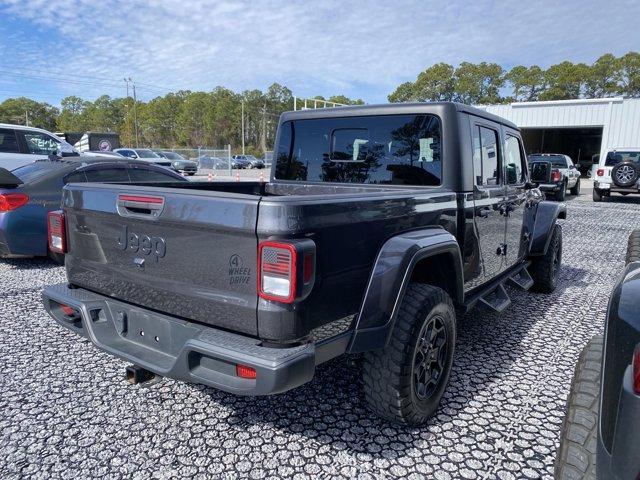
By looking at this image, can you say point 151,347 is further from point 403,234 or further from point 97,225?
point 403,234

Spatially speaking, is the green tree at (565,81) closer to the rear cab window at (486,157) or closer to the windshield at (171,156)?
the windshield at (171,156)

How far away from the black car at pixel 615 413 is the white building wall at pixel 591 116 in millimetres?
28733

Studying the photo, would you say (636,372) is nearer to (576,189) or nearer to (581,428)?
(581,428)

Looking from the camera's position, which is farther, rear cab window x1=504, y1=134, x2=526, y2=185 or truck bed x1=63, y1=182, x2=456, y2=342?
rear cab window x1=504, y1=134, x2=526, y2=185

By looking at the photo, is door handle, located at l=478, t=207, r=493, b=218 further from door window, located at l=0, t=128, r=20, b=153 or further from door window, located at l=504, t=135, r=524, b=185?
door window, located at l=0, t=128, r=20, b=153

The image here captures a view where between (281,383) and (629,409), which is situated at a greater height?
(629,409)

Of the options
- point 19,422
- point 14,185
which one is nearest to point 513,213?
point 19,422

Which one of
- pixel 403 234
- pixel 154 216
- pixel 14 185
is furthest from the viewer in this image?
pixel 14 185

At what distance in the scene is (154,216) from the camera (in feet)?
7.50

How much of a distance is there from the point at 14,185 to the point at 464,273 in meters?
5.68

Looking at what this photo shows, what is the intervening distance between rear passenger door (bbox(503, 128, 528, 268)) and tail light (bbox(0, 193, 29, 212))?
227 inches

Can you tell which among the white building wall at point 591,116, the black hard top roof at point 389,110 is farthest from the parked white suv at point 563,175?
the black hard top roof at point 389,110

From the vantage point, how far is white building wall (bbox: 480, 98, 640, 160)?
27266mm

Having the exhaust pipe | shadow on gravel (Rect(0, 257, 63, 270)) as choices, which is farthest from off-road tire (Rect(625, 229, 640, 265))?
shadow on gravel (Rect(0, 257, 63, 270))
